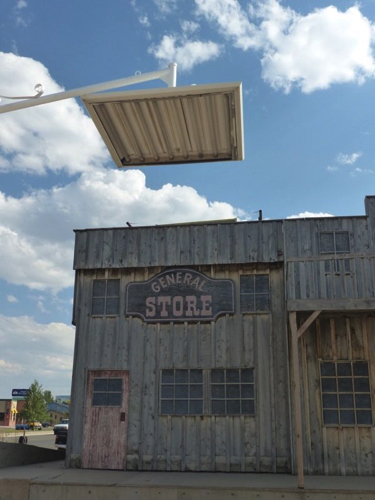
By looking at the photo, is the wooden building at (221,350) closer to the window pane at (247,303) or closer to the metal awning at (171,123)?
the window pane at (247,303)

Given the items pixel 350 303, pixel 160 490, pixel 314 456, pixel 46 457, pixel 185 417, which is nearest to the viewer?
pixel 160 490

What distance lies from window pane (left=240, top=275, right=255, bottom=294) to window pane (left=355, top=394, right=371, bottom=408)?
382cm

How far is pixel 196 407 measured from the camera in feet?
47.9

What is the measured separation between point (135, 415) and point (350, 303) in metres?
6.47

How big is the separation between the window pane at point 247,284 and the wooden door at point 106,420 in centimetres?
394

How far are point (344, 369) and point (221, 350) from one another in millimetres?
3203

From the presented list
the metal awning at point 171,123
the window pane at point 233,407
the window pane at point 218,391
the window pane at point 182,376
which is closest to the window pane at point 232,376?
the window pane at point 218,391

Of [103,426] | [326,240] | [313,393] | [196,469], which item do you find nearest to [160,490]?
[196,469]

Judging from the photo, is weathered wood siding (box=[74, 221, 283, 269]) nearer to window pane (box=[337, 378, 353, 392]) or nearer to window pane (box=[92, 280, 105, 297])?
window pane (box=[92, 280, 105, 297])

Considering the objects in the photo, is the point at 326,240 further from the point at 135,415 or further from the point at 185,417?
the point at 135,415

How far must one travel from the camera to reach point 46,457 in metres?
16.6

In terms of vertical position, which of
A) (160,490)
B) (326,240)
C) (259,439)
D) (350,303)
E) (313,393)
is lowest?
(160,490)

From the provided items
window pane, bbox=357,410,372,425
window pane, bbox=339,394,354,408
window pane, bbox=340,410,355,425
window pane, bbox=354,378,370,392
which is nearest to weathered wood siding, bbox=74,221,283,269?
window pane, bbox=354,378,370,392

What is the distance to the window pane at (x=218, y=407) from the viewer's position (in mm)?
14428
